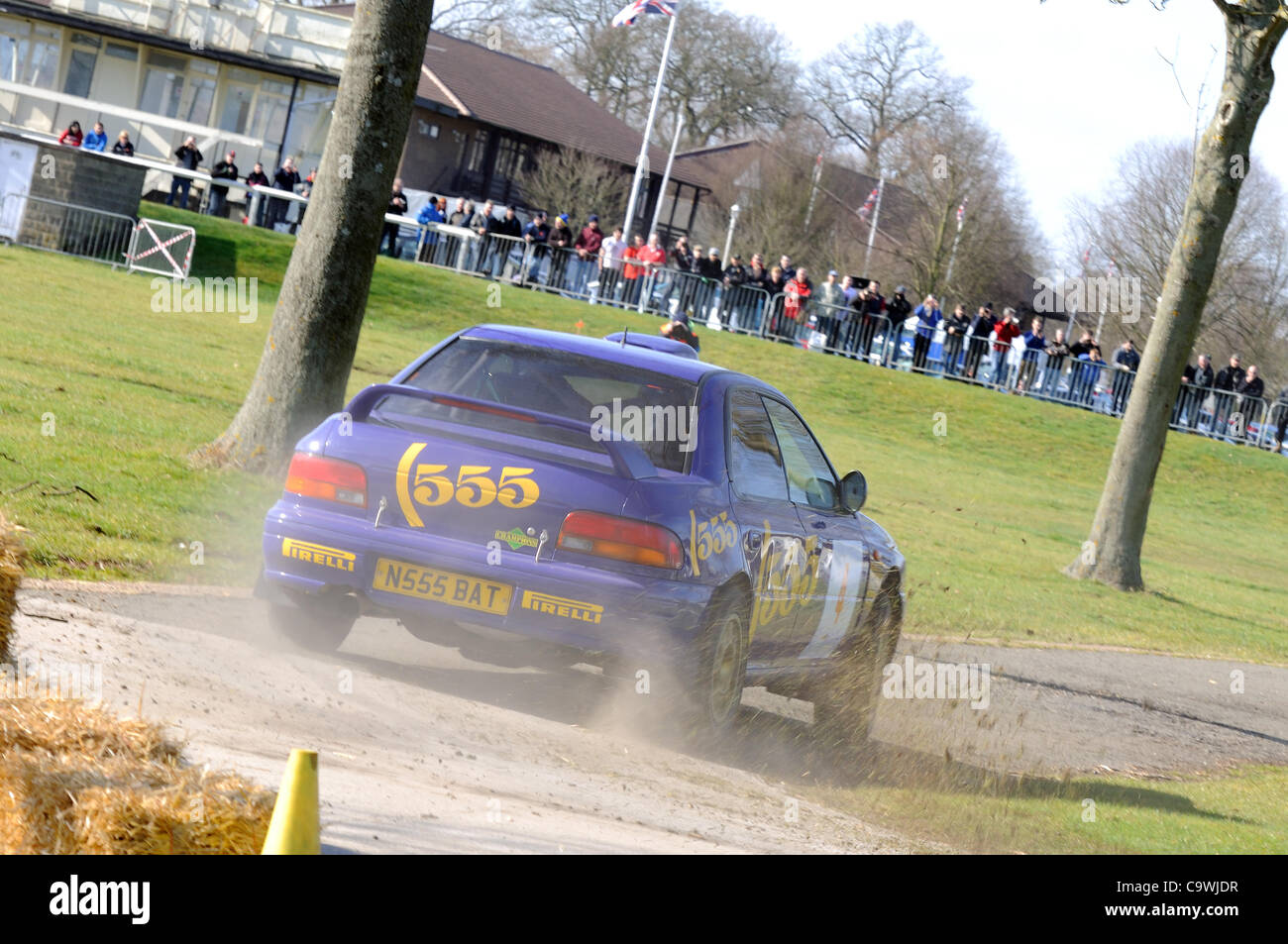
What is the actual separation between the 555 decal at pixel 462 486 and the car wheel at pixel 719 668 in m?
0.99

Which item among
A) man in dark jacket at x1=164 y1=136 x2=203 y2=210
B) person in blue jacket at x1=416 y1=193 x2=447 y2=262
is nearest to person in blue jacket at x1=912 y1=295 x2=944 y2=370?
person in blue jacket at x1=416 y1=193 x2=447 y2=262

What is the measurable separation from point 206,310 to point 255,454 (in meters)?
15.8

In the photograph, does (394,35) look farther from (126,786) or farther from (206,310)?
(206,310)

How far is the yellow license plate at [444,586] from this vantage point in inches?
269

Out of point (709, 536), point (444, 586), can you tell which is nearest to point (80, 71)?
point (444, 586)

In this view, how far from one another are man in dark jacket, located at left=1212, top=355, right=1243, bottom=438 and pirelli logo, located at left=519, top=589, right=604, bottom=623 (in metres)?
33.0

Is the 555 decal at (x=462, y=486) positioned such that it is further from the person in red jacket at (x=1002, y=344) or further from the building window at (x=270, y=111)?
the building window at (x=270, y=111)

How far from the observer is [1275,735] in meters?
12.1

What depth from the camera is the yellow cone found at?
3.72 m

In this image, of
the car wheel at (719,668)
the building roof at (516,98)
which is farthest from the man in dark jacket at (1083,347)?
the car wheel at (719,668)

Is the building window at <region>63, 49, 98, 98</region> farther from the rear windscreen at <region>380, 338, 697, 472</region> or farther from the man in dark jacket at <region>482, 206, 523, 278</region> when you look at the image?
the rear windscreen at <region>380, 338, 697, 472</region>

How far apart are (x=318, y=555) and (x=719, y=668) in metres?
1.88

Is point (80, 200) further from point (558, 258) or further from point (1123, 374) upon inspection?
point (1123, 374)
